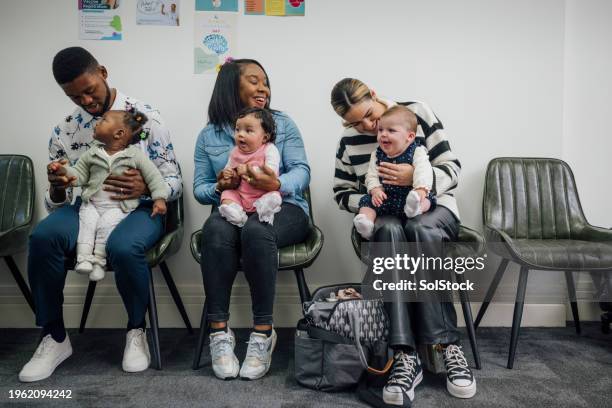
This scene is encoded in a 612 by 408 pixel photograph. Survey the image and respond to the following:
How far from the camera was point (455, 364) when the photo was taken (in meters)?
1.58

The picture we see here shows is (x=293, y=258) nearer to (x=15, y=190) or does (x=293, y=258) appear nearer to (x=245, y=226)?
(x=245, y=226)

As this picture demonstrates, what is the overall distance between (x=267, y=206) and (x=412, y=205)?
531 mm

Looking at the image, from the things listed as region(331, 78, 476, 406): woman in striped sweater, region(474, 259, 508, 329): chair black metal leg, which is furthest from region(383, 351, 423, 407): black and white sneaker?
region(474, 259, 508, 329): chair black metal leg

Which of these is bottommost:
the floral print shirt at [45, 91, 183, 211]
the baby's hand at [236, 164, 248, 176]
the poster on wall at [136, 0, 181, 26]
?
the baby's hand at [236, 164, 248, 176]

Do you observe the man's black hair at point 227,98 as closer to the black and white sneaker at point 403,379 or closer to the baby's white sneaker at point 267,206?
the baby's white sneaker at point 267,206

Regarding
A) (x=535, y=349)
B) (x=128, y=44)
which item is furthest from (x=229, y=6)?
(x=535, y=349)

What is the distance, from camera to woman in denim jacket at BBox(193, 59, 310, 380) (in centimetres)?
169

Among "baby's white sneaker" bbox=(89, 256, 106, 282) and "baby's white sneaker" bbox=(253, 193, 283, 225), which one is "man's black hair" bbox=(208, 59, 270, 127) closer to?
"baby's white sneaker" bbox=(253, 193, 283, 225)

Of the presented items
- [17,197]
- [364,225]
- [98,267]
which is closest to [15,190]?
[17,197]

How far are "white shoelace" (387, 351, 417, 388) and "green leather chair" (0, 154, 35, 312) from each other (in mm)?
1825

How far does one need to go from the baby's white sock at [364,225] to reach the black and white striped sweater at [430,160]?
8.6 inches

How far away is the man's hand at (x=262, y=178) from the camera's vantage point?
178 cm

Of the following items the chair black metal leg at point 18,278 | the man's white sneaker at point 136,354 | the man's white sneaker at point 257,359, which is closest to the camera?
the man's white sneaker at point 257,359

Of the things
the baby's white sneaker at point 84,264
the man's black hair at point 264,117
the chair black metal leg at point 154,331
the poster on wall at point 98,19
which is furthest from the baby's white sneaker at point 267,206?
the poster on wall at point 98,19
